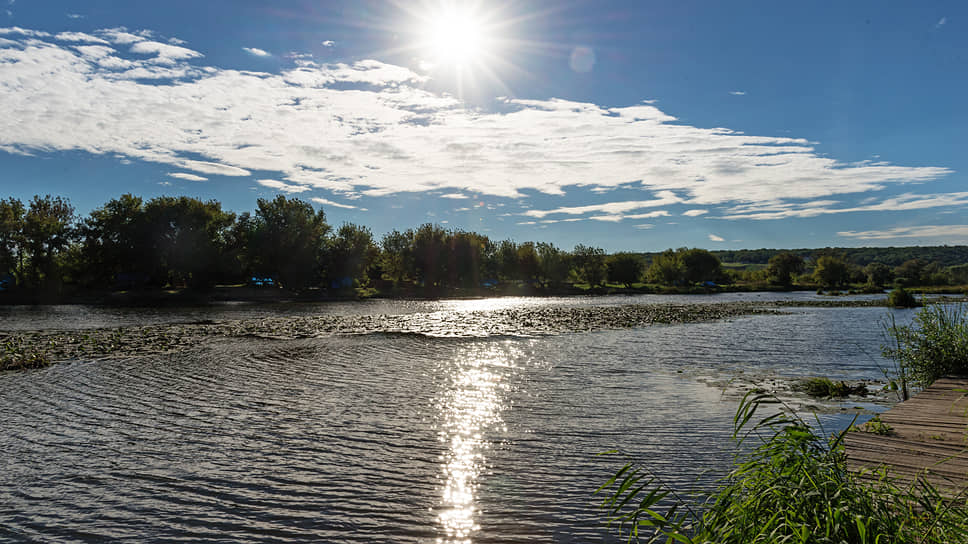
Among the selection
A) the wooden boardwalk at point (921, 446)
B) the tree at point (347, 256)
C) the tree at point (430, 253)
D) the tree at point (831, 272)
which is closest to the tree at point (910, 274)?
the tree at point (831, 272)

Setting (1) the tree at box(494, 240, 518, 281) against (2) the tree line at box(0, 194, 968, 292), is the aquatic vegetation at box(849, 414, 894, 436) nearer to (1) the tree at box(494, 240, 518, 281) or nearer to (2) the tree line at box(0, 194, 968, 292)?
(2) the tree line at box(0, 194, 968, 292)

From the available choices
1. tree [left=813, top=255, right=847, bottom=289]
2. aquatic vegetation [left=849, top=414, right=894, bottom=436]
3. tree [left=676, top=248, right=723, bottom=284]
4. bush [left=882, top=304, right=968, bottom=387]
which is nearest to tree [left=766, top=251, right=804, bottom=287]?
tree [left=813, top=255, right=847, bottom=289]

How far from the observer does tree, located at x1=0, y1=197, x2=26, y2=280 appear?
8744 cm

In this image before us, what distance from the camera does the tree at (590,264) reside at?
514ft

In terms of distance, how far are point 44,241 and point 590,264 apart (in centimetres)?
12543

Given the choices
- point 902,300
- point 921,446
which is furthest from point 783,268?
point 921,446

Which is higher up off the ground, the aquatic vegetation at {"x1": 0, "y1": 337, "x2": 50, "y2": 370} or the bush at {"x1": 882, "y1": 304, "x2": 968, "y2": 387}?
the bush at {"x1": 882, "y1": 304, "x2": 968, "y2": 387}

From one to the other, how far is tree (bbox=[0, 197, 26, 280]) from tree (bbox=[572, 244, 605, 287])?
125 meters

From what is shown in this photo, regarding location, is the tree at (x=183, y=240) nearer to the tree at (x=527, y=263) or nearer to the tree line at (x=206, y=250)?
the tree line at (x=206, y=250)

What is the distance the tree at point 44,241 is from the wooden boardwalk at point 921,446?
112557mm

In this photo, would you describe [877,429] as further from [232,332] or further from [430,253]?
[430,253]

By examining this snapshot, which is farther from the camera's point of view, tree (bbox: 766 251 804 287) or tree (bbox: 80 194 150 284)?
tree (bbox: 766 251 804 287)

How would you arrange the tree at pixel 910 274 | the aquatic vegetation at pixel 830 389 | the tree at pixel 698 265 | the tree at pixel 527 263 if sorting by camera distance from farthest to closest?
the tree at pixel 698 265, the tree at pixel 527 263, the tree at pixel 910 274, the aquatic vegetation at pixel 830 389

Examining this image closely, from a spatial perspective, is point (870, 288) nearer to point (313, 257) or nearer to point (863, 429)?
point (313, 257)
